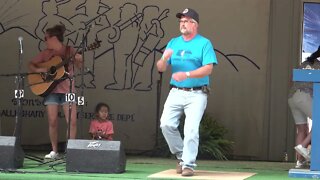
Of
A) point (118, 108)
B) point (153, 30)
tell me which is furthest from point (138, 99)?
point (153, 30)

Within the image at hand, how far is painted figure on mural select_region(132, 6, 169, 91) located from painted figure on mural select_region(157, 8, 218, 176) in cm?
291

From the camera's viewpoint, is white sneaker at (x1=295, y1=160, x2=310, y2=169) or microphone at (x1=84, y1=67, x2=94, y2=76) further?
microphone at (x1=84, y1=67, x2=94, y2=76)

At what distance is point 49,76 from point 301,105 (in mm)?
3008

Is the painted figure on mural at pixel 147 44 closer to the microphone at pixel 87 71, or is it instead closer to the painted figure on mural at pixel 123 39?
the painted figure on mural at pixel 123 39

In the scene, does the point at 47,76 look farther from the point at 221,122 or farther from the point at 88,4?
the point at 221,122

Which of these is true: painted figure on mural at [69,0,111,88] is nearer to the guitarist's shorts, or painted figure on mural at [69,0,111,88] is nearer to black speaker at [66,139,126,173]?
the guitarist's shorts

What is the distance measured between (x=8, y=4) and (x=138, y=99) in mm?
Answer: 2384

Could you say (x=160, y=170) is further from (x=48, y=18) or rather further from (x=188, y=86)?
(x=48, y=18)

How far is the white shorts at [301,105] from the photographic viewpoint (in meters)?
7.95

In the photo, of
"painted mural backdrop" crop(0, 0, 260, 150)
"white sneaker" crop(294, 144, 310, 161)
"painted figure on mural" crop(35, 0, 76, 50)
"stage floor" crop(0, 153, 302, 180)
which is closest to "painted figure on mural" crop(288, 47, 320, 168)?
"white sneaker" crop(294, 144, 310, 161)

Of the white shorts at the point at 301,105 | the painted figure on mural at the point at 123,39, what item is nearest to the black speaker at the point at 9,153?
the painted figure on mural at the point at 123,39

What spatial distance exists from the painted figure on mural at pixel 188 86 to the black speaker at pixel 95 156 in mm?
565

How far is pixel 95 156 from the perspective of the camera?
719 centimetres

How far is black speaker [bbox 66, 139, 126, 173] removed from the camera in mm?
7133
